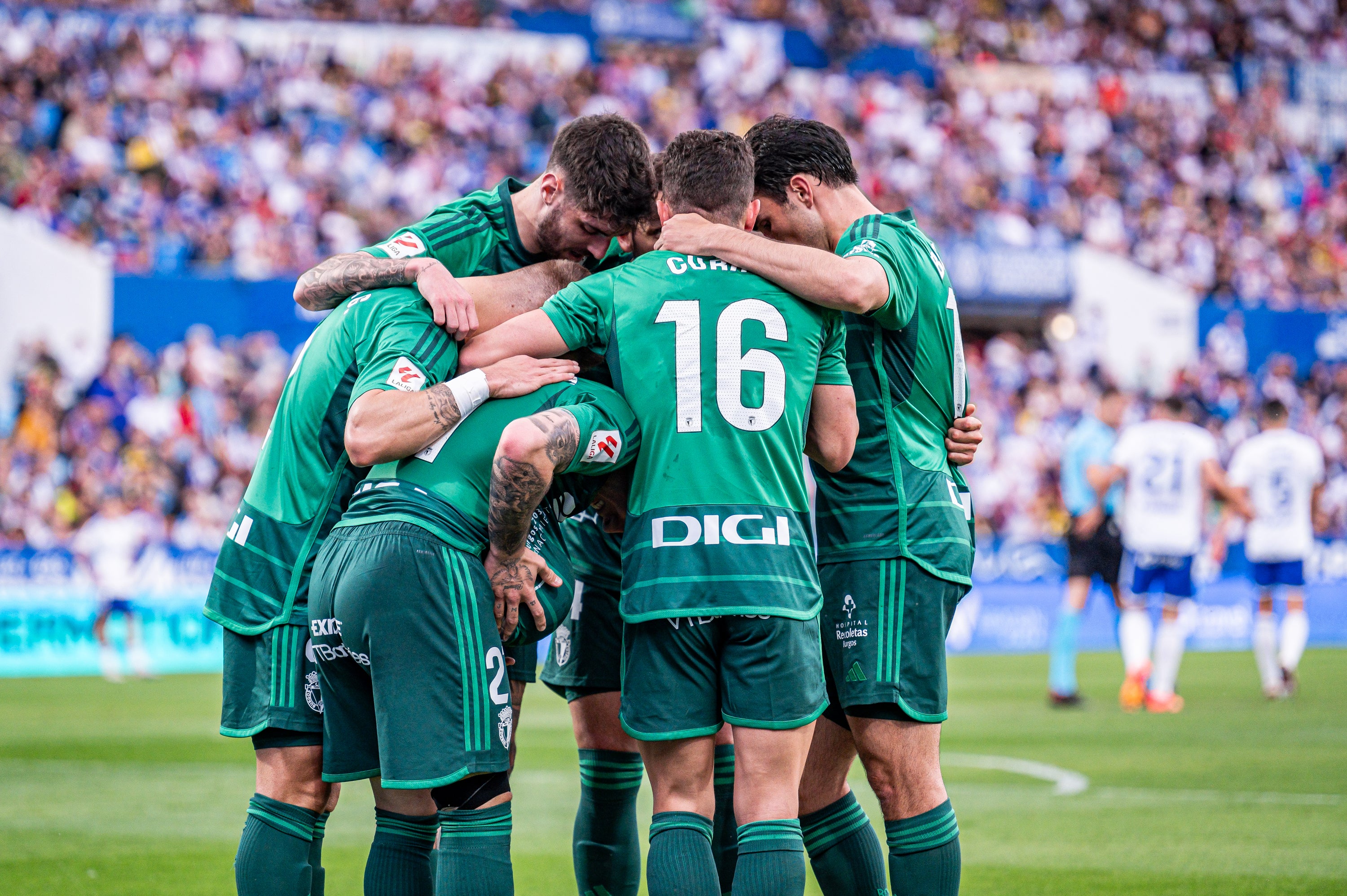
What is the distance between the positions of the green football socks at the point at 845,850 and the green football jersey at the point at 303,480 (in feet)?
5.55

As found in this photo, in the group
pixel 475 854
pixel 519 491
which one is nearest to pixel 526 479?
pixel 519 491

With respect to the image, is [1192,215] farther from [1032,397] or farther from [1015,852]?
[1015,852]

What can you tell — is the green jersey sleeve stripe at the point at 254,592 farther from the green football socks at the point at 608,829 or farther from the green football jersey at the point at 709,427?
the green football socks at the point at 608,829

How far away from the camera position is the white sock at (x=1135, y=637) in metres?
11.4

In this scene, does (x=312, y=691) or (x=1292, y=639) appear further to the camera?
(x=1292, y=639)

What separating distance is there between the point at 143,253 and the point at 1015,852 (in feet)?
51.0

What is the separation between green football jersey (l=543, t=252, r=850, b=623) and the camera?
379 cm

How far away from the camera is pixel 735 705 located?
12.5 ft

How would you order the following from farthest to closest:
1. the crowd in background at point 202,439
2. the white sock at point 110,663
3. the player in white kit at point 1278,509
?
the crowd in background at point 202,439 < the white sock at point 110,663 < the player in white kit at point 1278,509

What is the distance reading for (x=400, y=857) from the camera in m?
4.02

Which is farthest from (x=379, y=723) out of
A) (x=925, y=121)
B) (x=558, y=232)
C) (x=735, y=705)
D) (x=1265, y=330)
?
(x=925, y=121)

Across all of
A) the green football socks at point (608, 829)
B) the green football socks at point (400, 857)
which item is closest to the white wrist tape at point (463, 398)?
the green football socks at point (400, 857)

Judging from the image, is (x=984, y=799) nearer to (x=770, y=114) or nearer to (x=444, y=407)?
(x=444, y=407)

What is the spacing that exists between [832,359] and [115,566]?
11.6 metres
